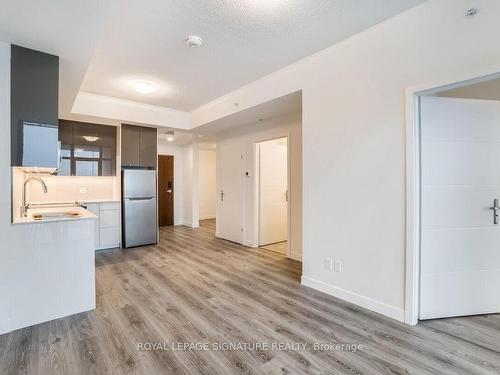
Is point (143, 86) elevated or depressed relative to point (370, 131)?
elevated

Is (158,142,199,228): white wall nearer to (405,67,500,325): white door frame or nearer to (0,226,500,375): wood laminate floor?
(0,226,500,375): wood laminate floor

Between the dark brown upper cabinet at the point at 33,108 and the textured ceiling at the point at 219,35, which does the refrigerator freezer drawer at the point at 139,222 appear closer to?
the textured ceiling at the point at 219,35

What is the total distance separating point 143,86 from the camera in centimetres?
388

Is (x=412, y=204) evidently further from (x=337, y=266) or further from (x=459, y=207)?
(x=337, y=266)

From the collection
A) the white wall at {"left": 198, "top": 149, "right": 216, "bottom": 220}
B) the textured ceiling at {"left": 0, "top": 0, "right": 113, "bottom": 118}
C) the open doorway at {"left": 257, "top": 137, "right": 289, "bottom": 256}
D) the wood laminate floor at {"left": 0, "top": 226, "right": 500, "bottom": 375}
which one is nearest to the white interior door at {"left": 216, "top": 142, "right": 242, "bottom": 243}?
the open doorway at {"left": 257, "top": 137, "right": 289, "bottom": 256}

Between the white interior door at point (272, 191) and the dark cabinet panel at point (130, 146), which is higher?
the dark cabinet panel at point (130, 146)

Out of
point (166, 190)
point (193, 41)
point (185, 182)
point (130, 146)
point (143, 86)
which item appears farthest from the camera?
point (185, 182)

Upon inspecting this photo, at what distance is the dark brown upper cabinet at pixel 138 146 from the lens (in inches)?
199

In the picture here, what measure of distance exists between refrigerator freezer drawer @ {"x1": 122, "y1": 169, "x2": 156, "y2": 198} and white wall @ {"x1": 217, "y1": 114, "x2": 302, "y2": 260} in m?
1.50

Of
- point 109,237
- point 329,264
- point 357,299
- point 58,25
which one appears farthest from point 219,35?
point 109,237

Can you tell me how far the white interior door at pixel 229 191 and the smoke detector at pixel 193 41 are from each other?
2.73 m

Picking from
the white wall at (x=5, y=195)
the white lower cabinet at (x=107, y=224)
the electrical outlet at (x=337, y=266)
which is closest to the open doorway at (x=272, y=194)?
the electrical outlet at (x=337, y=266)

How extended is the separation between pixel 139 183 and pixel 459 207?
5.10 meters

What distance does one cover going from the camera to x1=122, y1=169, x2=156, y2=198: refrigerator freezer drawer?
5047 mm
